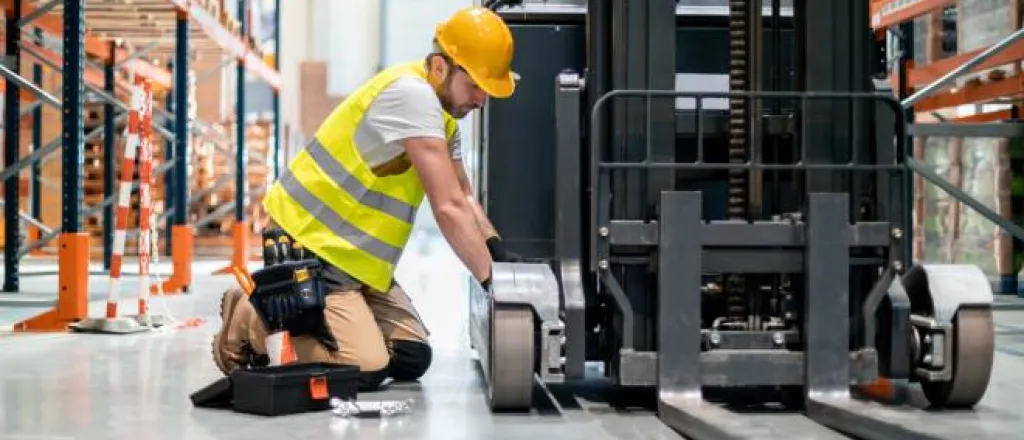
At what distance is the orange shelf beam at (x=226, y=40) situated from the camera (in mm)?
10883

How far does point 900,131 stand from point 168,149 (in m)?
15.0

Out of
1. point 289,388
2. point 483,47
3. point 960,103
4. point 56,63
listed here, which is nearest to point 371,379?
point 289,388

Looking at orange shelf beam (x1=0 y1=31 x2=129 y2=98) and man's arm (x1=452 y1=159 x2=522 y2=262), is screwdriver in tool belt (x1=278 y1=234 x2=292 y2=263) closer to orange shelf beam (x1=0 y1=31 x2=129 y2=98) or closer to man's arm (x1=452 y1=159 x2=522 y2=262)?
man's arm (x1=452 y1=159 x2=522 y2=262)

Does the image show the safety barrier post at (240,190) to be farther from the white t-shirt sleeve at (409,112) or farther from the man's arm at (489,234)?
the white t-shirt sleeve at (409,112)

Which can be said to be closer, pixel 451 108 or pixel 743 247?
pixel 743 247

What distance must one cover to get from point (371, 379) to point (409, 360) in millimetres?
299

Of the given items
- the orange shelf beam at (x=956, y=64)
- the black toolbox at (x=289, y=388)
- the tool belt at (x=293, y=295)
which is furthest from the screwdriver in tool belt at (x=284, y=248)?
the orange shelf beam at (x=956, y=64)

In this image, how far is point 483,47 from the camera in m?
4.17

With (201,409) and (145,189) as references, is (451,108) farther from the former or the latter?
(145,189)

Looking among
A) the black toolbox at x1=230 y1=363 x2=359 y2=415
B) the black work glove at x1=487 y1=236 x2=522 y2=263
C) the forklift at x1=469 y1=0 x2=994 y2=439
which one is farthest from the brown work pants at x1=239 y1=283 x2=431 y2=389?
the black work glove at x1=487 y1=236 x2=522 y2=263

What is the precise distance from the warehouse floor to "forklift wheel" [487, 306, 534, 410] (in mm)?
94

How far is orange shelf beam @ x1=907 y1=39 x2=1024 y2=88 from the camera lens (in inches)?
370

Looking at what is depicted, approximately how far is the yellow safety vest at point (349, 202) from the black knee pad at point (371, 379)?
33 centimetres

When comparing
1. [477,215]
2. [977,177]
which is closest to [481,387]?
[477,215]
